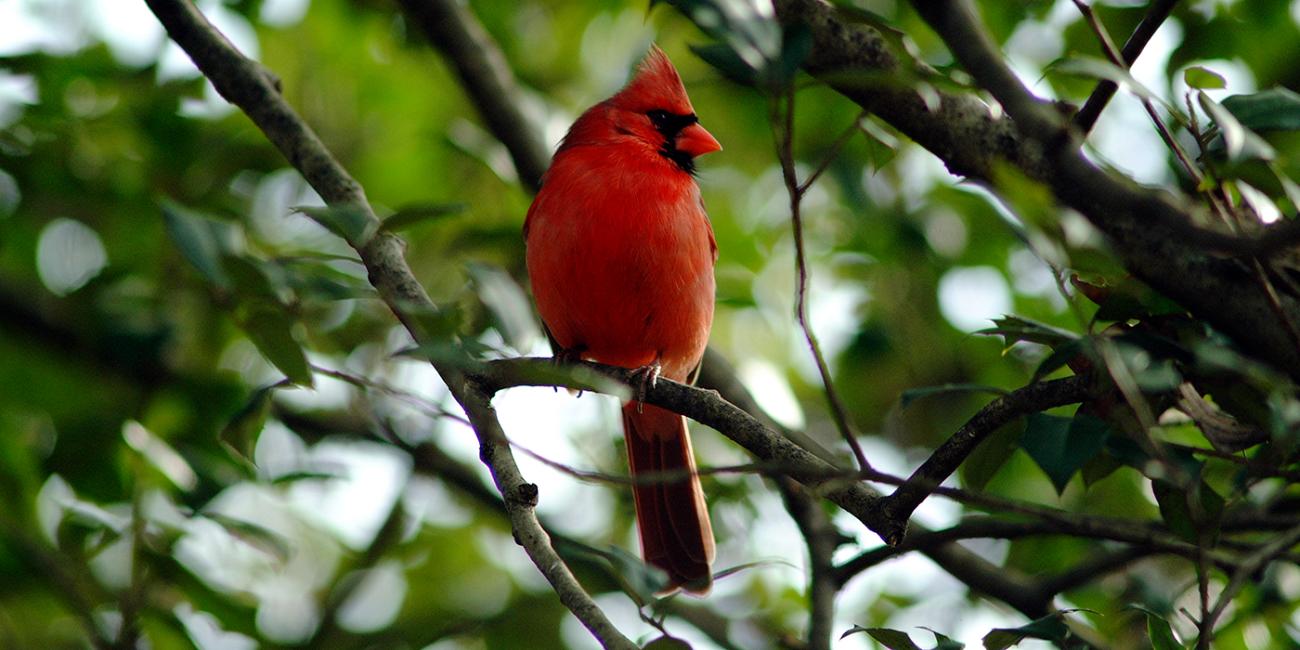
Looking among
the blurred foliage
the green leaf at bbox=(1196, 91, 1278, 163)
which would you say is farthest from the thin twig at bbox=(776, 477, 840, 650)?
the green leaf at bbox=(1196, 91, 1278, 163)

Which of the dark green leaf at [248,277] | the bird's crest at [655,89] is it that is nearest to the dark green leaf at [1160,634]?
the dark green leaf at [248,277]

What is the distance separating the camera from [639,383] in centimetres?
241

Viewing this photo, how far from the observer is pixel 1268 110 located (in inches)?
67.4

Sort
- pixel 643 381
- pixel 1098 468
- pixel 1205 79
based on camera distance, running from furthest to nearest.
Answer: pixel 643 381, pixel 1098 468, pixel 1205 79

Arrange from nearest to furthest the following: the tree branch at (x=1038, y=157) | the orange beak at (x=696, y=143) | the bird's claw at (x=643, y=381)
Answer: the tree branch at (x=1038, y=157), the bird's claw at (x=643, y=381), the orange beak at (x=696, y=143)

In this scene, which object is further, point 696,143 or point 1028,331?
point 696,143

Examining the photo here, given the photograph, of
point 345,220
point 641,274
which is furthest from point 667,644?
point 641,274

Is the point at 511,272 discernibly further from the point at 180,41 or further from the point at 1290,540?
the point at 1290,540

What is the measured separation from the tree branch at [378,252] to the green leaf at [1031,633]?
1.85ft

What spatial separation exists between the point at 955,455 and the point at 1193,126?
1.85ft

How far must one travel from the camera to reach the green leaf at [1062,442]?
5.32ft

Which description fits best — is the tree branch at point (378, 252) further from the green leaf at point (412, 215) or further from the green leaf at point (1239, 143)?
the green leaf at point (1239, 143)

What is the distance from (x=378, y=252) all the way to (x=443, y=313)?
23.3 inches

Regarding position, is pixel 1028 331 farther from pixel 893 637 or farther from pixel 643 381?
pixel 643 381
